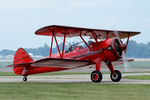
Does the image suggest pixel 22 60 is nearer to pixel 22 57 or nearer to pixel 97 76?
pixel 22 57

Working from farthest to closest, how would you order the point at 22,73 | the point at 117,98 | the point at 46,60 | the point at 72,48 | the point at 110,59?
the point at 22,73 < the point at 72,48 < the point at 110,59 < the point at 46,60 < the point at 117,98

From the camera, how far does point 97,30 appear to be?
19453mm

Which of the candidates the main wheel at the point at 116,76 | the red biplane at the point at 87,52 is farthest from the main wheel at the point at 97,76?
the main wheel at the point at 116,76

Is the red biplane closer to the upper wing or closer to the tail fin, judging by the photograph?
the upper wing

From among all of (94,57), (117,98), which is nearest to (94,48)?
(94,57)

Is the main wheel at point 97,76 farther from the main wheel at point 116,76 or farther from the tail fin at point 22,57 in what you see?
the tail fin at point 22,57

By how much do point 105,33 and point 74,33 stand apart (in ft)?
7.10

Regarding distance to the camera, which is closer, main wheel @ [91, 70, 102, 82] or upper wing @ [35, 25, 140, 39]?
main wheel @ [91, 70, 102, 82]

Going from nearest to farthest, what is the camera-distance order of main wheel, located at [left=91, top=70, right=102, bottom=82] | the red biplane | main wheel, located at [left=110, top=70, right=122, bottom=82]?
main wheel, located at [left=91, top=70, right=102, bottom=82] < the red biplane < main wheel, located at [left=110, top=70, right=122, bottom=82]

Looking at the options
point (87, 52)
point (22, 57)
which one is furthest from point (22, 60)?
point (87, 52)

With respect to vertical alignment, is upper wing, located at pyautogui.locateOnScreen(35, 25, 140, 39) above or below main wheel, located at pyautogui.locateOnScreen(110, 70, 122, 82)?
above

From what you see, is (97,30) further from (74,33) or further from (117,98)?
(117,98)

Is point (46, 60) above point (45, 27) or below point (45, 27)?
below

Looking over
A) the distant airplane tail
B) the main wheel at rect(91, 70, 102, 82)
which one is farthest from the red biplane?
the distant airplane tail
